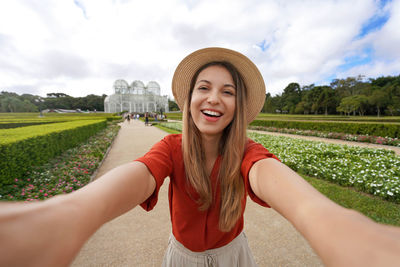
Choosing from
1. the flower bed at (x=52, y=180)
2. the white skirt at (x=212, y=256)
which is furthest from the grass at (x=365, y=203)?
the flower bed at (x=52, y=180)

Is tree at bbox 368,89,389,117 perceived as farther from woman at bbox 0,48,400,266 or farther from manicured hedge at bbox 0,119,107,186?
manicured hedge at bbox 0,119,107,186

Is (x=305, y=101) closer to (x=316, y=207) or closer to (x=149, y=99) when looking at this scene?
(x=149, y=99)

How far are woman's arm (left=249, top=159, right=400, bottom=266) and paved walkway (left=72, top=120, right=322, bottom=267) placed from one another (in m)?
2.02

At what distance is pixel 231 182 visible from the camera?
3.87ft

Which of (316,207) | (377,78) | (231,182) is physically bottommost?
(231,182)

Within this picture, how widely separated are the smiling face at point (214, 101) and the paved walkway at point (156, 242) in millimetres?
2024

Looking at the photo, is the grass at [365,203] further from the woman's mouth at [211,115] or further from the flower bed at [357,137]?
the flower bed at [357,137]

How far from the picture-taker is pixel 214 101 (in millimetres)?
1232

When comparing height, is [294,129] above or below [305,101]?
below

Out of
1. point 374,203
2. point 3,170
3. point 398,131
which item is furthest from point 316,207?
point 398,131

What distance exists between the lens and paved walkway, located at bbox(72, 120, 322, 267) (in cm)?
224

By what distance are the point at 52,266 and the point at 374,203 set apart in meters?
4.46

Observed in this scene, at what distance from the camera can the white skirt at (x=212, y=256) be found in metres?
1.25

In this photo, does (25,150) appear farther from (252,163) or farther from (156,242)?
(252,163)
